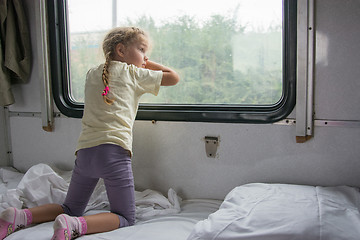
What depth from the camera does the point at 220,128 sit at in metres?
2.11

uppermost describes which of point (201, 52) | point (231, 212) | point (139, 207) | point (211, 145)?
point (201, 52)

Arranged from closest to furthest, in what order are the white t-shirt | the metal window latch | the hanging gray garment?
the white t-shirt < the metal window latch < the hanging gray garment

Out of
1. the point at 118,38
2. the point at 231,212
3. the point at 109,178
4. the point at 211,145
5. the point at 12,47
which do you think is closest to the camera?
the point at 231,212

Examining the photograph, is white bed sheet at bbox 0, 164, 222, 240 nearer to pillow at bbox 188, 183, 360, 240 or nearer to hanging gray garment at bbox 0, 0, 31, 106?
pillow at bbox 188, 183, 360, 240

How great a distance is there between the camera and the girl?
1.76 meters

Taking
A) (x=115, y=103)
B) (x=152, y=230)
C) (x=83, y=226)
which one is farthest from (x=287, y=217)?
(x=115, y=103)

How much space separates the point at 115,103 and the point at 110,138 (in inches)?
7.8

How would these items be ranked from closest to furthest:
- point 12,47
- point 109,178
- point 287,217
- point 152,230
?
point 287,217, point 152,230, point 109,178, point 12,47

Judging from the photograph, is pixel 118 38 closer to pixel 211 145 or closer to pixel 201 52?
pixel 201 52

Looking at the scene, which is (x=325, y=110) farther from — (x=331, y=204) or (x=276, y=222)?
(x=276, y=222)

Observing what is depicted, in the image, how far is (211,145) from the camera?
2127mm

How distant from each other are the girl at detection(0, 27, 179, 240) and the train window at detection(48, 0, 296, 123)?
0.30m

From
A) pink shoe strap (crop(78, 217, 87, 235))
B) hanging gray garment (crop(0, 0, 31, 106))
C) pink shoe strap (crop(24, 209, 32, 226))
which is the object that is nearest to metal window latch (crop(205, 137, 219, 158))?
pink shoe strap (crop(78, 217, 87, 235))

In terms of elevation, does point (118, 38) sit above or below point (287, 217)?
above
